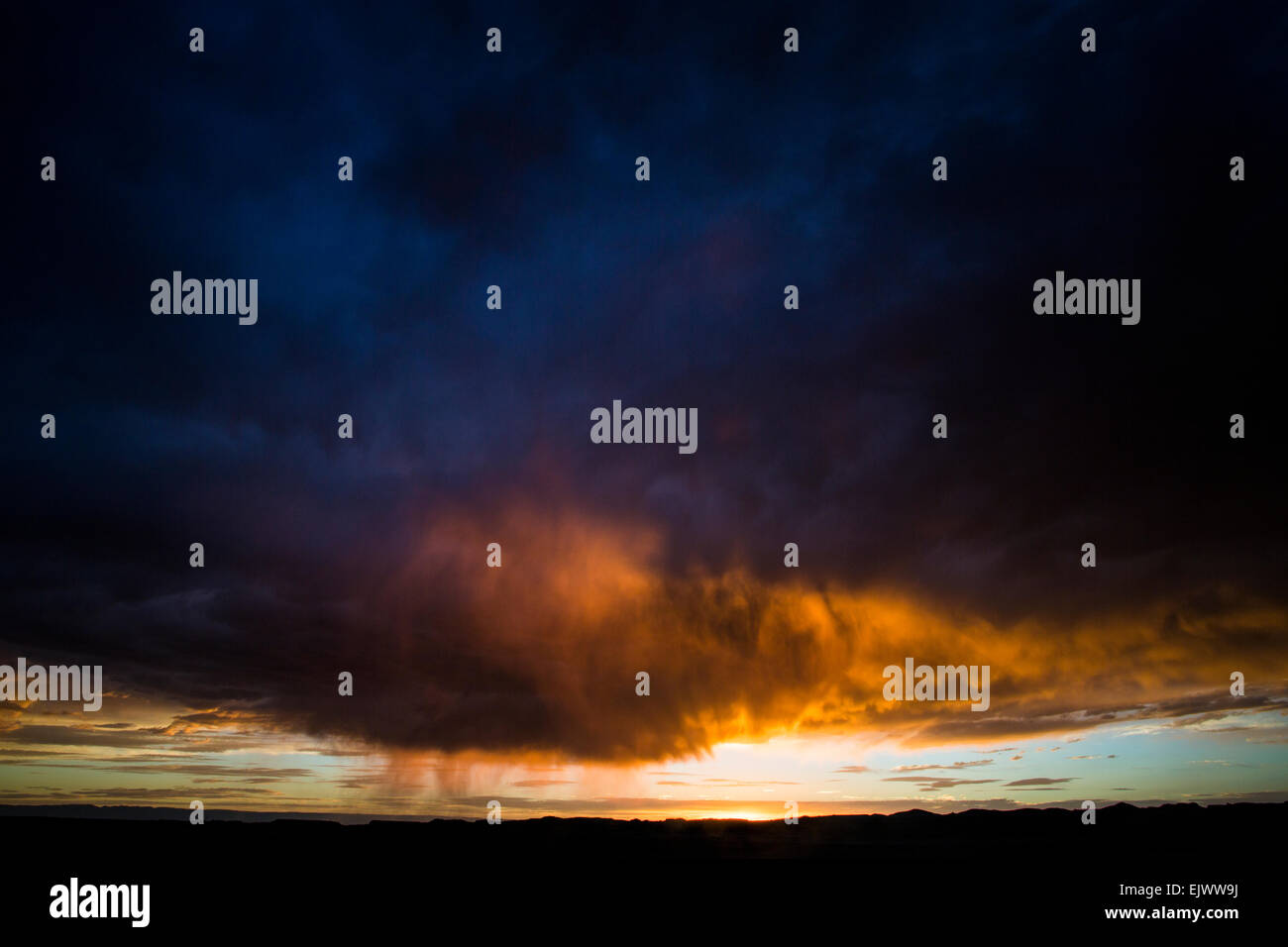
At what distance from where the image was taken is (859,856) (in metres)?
103
